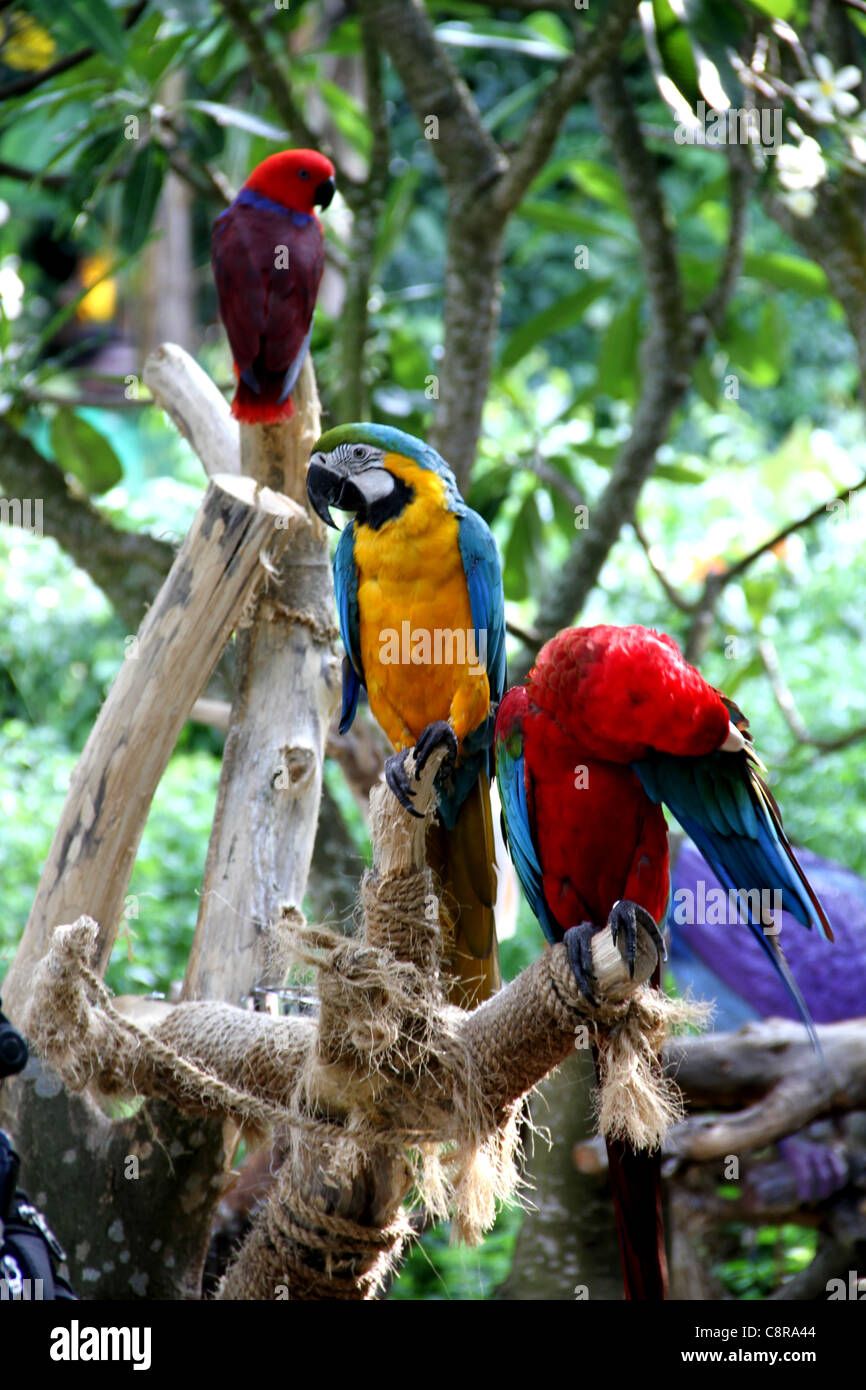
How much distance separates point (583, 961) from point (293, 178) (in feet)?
3.02

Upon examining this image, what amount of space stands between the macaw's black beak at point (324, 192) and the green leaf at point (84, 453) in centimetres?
95

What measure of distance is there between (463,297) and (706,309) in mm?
584

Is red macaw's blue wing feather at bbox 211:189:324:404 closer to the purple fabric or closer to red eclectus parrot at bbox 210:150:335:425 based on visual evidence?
red eclectus parrot at bbox 210:150:335:425

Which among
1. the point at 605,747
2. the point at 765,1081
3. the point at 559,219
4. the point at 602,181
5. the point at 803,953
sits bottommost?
the point at 765,1081

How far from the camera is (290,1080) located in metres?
1.12

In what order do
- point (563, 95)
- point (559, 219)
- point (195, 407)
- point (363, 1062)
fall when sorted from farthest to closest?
1. point (559, 219)
2. point (563, 95)
3. point (195, 407)
4. point (363, 1062)

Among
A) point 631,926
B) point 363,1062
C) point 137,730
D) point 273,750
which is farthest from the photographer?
point 273,750

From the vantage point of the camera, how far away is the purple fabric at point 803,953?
2035mm

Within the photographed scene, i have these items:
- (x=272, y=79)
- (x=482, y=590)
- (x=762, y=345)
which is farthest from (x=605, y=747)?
(x=762, y=345)

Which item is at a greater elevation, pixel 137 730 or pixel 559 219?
pixel 559 219

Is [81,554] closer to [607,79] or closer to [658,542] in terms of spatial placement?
[607,79]

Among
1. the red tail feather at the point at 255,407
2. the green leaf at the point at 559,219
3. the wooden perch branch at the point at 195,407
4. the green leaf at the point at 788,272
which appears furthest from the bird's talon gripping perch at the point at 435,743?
the green leaf at the point at 788,272

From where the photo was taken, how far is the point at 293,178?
1306 millimetres

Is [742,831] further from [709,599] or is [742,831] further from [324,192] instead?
[709,599]
